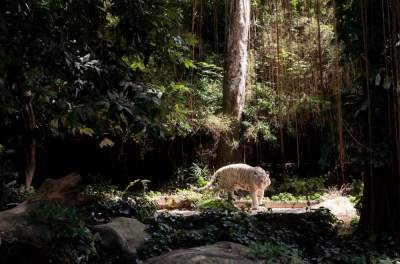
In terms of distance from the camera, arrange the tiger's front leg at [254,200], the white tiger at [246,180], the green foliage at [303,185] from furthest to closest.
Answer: the green foliage at [303,185]
the white tiger at [246,180]
the tiger's front leg at [254,200]

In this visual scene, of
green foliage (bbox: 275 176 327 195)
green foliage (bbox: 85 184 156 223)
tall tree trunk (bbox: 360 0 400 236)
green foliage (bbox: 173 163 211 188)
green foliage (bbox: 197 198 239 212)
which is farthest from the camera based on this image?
green foliage (bbox: 173 163 211 188)

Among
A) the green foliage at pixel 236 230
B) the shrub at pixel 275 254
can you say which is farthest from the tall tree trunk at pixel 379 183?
the shrub at pixel 275 254

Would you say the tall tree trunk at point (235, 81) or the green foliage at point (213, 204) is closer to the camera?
the green foliage at point (213, 204)

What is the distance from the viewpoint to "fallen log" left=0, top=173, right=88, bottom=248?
4168 mm

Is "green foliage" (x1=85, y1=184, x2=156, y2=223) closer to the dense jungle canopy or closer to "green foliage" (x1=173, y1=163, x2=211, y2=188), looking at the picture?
the dense jungle canopy

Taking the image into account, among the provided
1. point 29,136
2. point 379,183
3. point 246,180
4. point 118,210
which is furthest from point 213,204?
point 379,183

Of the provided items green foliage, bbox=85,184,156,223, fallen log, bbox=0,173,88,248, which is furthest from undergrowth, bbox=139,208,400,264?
fallen log, bbox=0,173,88,248

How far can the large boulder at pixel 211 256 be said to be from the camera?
168 inches

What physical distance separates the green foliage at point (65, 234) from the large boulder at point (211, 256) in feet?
1.86

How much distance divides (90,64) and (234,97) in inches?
302

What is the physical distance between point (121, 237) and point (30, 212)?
0.86m

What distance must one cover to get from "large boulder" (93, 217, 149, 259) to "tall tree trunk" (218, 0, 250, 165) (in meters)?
6.21

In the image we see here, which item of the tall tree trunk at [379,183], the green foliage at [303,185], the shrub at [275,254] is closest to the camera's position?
the shrub at [275,254]

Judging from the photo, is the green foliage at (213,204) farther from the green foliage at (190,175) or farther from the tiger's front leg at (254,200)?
the green foliage at (190,175)
